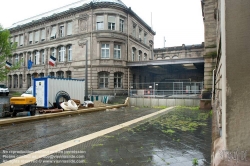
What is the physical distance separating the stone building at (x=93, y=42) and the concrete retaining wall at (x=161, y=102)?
22.6ft

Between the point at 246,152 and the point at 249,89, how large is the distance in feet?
2.85

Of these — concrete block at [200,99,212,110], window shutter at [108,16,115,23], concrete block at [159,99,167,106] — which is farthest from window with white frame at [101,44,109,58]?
concrete block at [200,99,212,110]

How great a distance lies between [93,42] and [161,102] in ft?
47.5

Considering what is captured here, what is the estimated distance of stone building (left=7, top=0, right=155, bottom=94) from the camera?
2648 centimetres

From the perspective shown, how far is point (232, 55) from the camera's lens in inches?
96.1

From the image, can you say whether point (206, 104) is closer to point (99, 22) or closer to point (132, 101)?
point (132, 101)

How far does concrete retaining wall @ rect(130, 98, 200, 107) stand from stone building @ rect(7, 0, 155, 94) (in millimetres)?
6891

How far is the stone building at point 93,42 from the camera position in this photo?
2648cm

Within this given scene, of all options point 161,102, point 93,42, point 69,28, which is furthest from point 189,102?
point 69,28

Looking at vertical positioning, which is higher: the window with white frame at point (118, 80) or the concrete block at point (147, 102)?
the window with white frame at point (118, 80)

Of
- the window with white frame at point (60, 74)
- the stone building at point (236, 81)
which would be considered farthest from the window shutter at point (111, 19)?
the stone building at point (236, 81)

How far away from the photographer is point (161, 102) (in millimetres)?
18609

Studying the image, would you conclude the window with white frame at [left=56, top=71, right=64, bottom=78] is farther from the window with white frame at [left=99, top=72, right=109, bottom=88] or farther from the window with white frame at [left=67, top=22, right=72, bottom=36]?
the window with white frame at [left=99, top=72, right=109, bottom=88]

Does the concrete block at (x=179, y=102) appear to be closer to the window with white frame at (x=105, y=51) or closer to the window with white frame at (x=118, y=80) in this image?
the window with white frame at (x=118, y=80)
